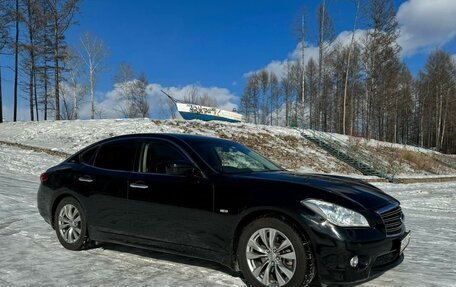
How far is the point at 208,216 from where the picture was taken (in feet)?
15.5

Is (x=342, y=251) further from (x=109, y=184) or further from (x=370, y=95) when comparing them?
(x=370, y=95)

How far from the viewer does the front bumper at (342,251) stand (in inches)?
158

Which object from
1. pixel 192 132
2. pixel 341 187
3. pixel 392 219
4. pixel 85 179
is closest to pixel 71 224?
pixel 85 179

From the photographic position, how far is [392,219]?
4.51 m

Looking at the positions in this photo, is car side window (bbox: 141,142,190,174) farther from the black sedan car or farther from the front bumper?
the front bumper

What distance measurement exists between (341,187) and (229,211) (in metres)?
1.17

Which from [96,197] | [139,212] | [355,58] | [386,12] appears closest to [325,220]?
[139,212]

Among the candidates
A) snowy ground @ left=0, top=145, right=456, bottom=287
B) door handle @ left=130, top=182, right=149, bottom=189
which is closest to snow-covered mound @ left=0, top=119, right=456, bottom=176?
snowy ground @ left=0, top=145, right=456, bottom=287

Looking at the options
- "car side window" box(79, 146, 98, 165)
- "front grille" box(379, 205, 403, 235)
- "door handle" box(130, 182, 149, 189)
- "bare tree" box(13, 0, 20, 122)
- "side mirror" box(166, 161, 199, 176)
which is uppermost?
"bare tree" box(13, 0, 20, 122)

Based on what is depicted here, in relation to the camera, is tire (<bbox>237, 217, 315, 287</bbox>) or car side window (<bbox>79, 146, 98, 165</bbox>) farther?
car side window (<bbox>79, 146, 98, 165</bbox>)

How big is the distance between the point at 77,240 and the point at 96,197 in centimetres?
78

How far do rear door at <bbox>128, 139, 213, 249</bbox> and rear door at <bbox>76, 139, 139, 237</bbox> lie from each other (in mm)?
174

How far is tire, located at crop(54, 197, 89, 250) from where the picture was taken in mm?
6074

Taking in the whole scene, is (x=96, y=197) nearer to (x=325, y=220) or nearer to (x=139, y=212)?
(x=139, y=212)
